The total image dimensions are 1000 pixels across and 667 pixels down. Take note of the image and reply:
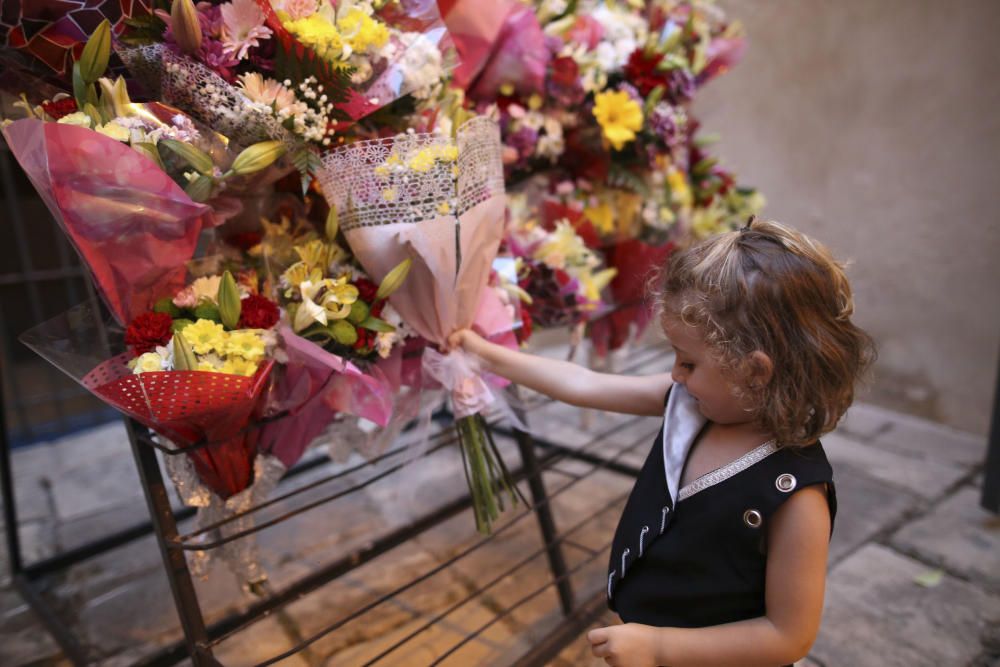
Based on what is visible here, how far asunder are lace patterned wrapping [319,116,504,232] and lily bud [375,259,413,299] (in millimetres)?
75

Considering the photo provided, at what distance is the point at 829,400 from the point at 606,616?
3.69 ft

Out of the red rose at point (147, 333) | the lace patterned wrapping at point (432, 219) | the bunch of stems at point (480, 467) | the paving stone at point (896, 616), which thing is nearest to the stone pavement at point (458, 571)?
the paving stone at point (896, 616)

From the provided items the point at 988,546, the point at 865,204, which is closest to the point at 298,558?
the point at 988,546

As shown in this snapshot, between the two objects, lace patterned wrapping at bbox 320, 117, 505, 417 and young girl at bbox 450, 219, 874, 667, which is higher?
lace patterned wrapping at bbox 320, 117, 505, 417

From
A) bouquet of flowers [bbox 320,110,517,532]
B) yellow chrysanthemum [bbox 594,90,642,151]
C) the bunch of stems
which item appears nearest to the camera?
bouquet of flowers [bbox 320,110,517,532]

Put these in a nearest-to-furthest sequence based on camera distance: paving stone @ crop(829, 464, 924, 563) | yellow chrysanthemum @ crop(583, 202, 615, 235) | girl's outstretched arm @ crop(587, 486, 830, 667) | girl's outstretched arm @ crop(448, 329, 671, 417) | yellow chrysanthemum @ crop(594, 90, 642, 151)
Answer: girl's outstretched arm @ crop(587, 486, 830, 667) < girl's outstretched arm @ crop(448, 329, 671, 417) < yellow chrysanthemum @ crop(594, 90, 642, 151) < yellow chrysanthemum @ crop(583, 202, 615, 235) < paving stone @ crop(829, 464, 924, 563)

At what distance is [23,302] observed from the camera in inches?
133

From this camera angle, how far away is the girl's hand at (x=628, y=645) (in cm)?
93

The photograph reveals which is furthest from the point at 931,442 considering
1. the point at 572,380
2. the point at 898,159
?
the point at 572,380

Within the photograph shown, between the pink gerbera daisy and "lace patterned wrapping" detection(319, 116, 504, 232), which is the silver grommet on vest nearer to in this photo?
"lace patterned wrapping" detection(319, 116, 504, 232)

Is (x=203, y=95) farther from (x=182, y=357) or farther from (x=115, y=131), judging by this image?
(x=182, y=357)

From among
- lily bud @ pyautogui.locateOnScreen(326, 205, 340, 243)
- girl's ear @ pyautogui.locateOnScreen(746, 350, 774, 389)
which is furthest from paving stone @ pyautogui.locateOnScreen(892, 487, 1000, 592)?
lily bud @ pyautogui.locateOnScreen(326, 205, 340, 243)

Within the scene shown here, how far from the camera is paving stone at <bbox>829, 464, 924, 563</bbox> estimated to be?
219cm

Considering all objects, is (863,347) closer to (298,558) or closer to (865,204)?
(298,558)
